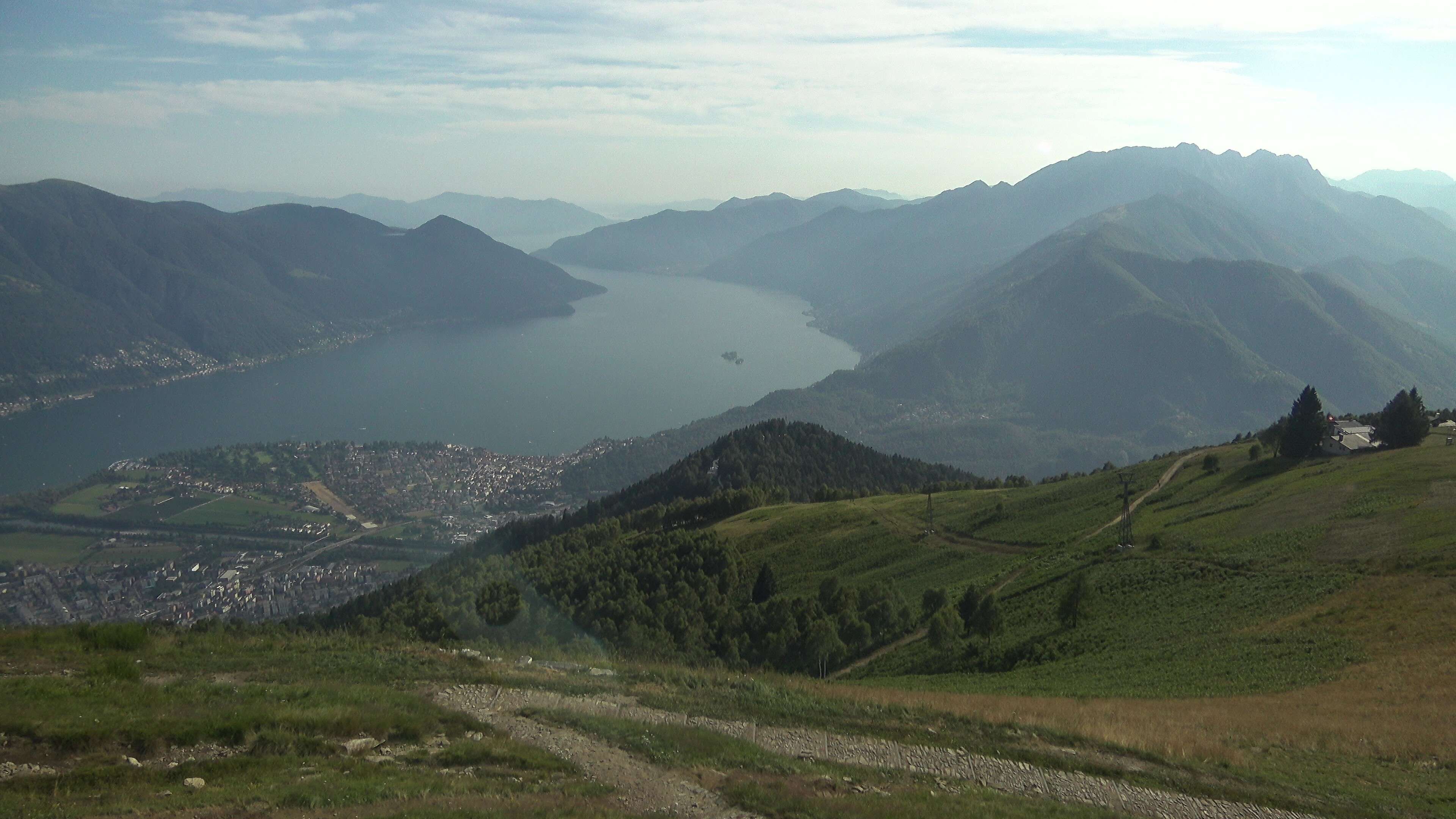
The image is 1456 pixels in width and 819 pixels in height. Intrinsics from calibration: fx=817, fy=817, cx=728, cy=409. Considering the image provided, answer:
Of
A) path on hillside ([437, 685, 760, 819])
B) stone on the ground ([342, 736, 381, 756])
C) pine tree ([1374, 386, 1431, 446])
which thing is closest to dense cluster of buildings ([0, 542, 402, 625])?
path on hillside ([437, 685, 760, 819])

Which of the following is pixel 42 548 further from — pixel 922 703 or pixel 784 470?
pixel 922 703

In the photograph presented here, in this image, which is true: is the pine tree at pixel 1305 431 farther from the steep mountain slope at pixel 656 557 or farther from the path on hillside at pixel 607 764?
the path on hillside at pixel 607 764

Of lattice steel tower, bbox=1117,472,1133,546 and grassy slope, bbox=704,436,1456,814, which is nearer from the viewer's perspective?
grassy slope, bbox=704,436,1456,814

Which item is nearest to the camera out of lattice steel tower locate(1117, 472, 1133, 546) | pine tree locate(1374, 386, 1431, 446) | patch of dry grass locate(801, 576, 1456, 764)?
patch of dry grass locate(801, 576, 1456, 764)

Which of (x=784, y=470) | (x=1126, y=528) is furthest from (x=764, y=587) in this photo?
(x=784, y=470)

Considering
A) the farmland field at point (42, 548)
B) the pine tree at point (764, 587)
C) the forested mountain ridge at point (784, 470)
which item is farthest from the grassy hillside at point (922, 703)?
the farmland field at point (42, 548)

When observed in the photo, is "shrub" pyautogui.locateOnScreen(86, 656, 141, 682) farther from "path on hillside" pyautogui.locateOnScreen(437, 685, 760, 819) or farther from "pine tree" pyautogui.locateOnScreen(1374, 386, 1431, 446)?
"pine tree" pyautogui.locateOnScreen(1374, 386, 1431, 446)
